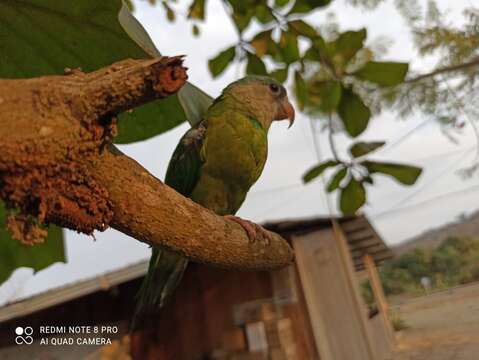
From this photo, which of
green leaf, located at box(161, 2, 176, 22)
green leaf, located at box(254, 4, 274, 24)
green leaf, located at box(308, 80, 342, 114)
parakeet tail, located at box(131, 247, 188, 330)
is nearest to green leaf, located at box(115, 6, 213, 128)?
parakeet tail, located at box(131, 247, 188, 330)

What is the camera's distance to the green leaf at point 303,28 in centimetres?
96

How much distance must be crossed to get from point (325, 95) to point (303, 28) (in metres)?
0.27

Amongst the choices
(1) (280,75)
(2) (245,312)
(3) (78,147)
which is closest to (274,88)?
(1) (280,75)

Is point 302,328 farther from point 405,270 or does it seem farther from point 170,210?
point 170,210

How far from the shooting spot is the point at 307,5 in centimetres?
93

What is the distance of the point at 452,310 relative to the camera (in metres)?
1.49

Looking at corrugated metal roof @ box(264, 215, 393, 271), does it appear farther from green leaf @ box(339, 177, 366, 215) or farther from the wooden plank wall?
green leaf @ box(339, 177, 366, 215)

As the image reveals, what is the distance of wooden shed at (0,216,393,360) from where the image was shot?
6.59 feet

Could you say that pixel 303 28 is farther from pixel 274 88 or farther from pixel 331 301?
pixel 331 301

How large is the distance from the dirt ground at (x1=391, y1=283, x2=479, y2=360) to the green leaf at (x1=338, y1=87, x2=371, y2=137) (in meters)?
0.82

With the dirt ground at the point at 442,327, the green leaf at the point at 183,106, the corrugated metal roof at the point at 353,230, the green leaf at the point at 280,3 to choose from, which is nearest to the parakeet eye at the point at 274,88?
the green leaf at the point at 280,3

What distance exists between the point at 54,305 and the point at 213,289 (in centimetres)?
98

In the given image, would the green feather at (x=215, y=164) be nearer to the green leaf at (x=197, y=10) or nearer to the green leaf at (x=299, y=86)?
the green leaf at (x=299, y=86)

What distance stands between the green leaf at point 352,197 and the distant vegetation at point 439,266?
84 centimetres
